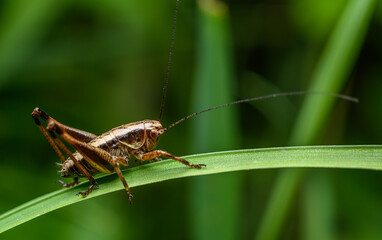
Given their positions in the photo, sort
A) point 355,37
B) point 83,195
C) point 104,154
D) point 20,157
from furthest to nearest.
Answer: point 20,157 → point 355,37 → point 104,154 → point 83,195

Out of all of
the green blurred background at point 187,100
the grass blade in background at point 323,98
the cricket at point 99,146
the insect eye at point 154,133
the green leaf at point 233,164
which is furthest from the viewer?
the green blurred background at point 187,100

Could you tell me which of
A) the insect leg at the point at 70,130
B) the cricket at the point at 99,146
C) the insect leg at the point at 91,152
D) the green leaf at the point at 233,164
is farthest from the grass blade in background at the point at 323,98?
the insect leg at the point at 70,130

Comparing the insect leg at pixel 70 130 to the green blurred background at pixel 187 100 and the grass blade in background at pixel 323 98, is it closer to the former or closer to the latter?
the green blurred background at pixel 187 100

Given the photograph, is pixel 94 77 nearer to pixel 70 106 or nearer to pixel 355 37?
pixel 70 106

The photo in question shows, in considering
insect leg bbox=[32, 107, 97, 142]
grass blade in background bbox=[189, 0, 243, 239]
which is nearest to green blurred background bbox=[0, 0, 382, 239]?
grass blade in background bbox=[189, 0, 243, 239]

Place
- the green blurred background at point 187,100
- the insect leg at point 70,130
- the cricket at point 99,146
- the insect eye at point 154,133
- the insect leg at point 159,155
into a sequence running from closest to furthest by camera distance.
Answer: the insect leg at point 159,155, the cricket at point 99,146, the insect leg at point 70,130, the insect eye at point 154,133, the green blurred background at point 187,100

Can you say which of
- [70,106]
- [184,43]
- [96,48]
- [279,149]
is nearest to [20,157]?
[70,106]

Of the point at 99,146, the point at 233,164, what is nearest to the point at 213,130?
the point at 99,146
